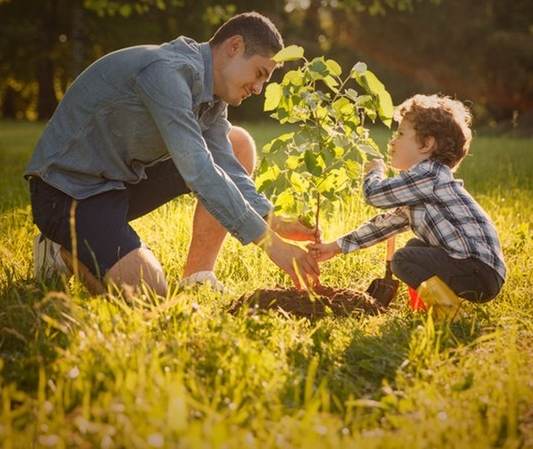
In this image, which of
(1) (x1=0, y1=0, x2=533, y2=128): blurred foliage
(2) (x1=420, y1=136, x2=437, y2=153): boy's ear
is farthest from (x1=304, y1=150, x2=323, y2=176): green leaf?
(1) (x1=0, y1=0, x2=533, y2=128): blurred foliage

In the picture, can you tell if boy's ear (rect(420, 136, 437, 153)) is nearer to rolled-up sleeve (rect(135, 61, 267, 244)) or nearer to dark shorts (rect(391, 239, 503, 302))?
dark shorts (rect(391, 239, 503, 302))

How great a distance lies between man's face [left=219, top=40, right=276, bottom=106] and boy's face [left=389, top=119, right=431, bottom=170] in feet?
2.29

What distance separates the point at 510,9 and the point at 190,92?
20.8 meters

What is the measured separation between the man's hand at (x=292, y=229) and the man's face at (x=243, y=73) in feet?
2.02

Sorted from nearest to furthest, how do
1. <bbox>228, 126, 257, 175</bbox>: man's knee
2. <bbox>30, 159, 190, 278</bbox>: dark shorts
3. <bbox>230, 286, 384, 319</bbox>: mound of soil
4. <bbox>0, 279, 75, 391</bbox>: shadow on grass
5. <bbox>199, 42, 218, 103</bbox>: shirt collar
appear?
1. <bbox>0, 279, 75, 391</bbox>: shadow on grass
2. <bbox>230, 286, 384, 319</bbox>: mound of soil
3. <bbox>30, 159, 190, 278</bbox>: dark shorts
4. <bbox>199, 42, 218, 103</bbox>: shirt collar
5. <bbox>228, 126, 257, 175</bbox>: man's knee

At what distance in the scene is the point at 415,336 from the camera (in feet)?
8.97

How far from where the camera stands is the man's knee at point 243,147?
4051 mm

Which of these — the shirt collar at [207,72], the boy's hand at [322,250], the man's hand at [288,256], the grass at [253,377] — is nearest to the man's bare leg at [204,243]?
the grass at [253,377]

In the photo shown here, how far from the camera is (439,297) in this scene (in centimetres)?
309

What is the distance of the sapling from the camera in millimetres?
2902

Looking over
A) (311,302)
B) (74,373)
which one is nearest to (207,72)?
(311,302)

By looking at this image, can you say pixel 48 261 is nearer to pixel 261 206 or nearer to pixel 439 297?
pixel 261 206

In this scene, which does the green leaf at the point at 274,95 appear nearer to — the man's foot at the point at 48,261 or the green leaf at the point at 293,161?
the green leaf at the point at 293,161

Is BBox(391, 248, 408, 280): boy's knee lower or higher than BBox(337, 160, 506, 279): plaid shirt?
lower
